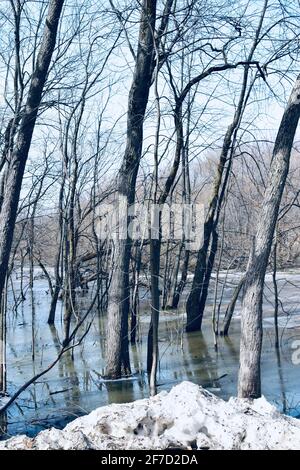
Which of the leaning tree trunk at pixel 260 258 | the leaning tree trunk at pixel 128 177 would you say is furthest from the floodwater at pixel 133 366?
the leaning tree trunk at pixel 260 258

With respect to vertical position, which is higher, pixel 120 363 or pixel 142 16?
pixel 142 16

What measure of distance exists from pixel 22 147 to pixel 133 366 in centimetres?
405

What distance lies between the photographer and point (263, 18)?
12680 millimetres

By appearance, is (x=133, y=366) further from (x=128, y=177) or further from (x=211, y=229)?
(x=211, y=229)

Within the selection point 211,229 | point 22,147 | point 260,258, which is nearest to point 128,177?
point 22,147

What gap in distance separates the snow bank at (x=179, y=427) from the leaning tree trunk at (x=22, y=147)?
169 inches

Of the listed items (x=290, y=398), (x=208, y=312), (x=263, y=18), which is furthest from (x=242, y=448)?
(x=208, y=312)

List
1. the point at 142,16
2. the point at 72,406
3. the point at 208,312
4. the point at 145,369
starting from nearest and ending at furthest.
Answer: the point at 72,406 < the point at 142,16 < the point at 145,369 < the point at 208,312

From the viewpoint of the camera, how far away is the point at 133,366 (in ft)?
38.0

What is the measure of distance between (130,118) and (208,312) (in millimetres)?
8553

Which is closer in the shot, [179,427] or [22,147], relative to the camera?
[179,427]

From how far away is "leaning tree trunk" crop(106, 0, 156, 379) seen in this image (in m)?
10.4

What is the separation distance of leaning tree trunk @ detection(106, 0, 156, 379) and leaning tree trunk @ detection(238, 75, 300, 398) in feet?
8.95
